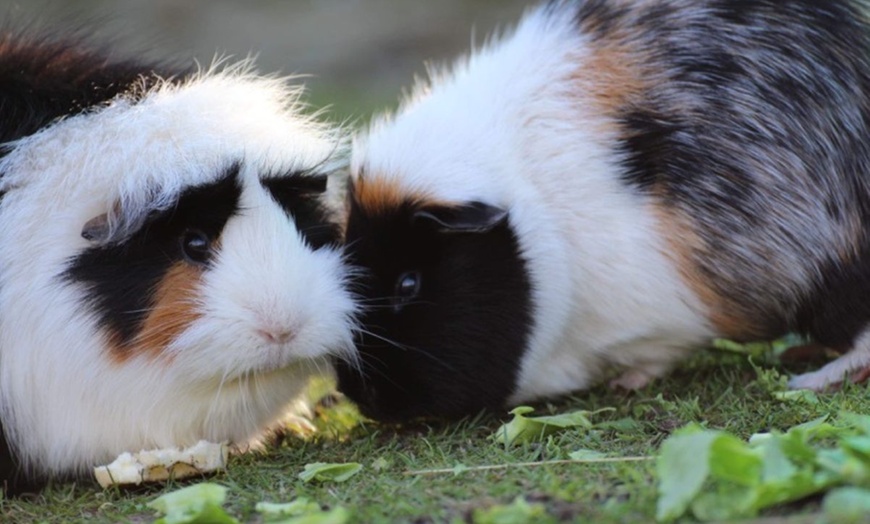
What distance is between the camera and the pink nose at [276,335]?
2.05 metres

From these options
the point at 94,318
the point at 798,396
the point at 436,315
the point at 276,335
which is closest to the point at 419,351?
the point at 436,315

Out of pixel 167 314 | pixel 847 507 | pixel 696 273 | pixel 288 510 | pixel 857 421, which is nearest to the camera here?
pixel 847 507

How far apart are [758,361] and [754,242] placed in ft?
1.73

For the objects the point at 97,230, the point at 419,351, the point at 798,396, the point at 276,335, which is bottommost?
the point at 798,396

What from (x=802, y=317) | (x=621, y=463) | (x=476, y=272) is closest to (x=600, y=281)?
(x=476, y=272)

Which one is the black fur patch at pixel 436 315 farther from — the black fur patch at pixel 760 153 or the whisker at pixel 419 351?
the black fur patch at pixel 760 153

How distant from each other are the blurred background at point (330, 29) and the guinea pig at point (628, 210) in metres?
4.71

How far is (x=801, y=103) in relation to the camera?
8.09 ft

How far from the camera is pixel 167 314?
211cm

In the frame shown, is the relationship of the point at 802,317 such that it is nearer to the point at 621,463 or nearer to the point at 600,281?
the point at 600,281

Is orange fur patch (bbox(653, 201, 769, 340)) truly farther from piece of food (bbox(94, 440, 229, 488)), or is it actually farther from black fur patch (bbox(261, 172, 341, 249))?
piece of food (bbox(94, 440, 229, 488))

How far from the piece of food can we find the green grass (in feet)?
0.09

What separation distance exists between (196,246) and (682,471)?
3.31 feet

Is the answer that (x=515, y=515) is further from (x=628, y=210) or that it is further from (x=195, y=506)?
(x=628, y=210)
